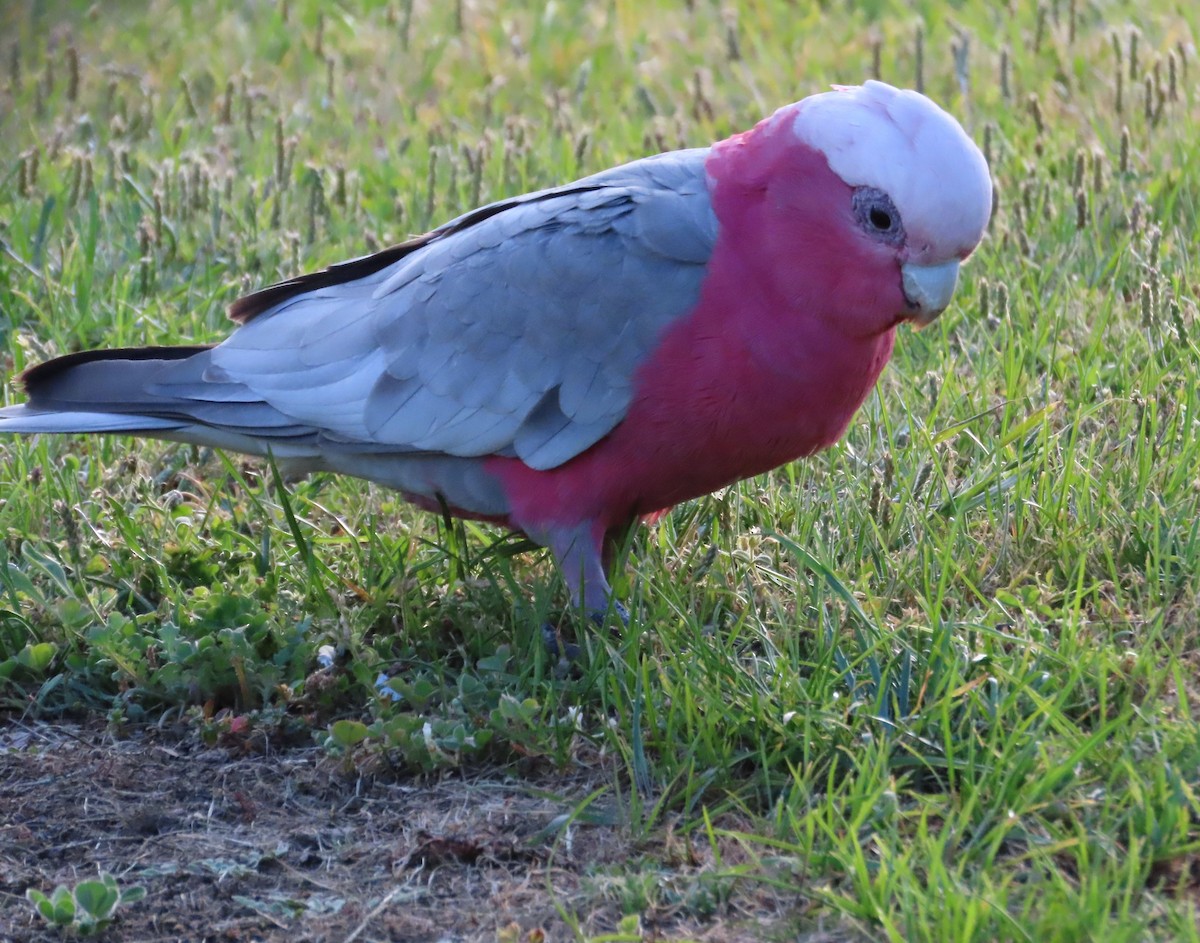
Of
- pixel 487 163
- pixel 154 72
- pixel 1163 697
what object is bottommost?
pixel 1163 697

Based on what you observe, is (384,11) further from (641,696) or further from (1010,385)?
(641,696)

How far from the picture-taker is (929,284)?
9.69 feet

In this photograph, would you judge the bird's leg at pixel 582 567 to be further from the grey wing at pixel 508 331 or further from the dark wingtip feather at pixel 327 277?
the dark wingtip feather at pixel 327 277

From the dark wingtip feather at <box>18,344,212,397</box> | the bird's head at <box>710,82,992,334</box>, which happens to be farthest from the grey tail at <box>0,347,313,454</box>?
the bird's head at <box>710,82,992,334</box>

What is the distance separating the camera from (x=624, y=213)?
3.27m

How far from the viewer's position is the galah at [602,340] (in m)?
2.98

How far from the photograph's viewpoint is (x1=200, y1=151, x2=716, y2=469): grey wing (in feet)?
10.5

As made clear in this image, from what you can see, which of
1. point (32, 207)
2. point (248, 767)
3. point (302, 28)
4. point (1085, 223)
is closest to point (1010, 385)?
point (1085, 223)

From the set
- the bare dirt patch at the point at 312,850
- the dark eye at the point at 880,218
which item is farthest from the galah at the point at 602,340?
the bare dirt patch at the point at 312,850

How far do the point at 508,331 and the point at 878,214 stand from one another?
88cm

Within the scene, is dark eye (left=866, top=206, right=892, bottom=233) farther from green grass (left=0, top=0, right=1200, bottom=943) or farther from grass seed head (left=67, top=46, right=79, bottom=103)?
grass seed head (left=67, top=46, right=79, bottom=103)

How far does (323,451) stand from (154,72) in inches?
→ 151

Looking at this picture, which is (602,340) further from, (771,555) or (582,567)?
(771,555)

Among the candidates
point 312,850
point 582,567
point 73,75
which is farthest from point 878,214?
point 73,75
